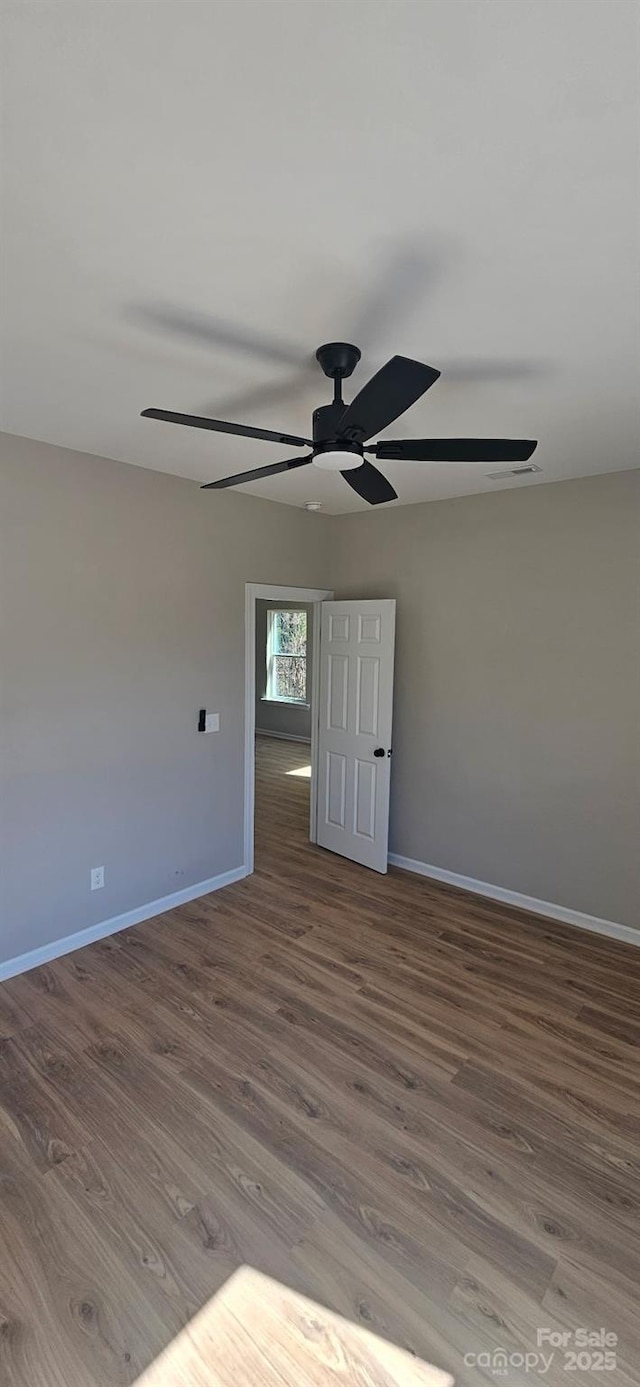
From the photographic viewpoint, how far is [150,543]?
3336 millimetres

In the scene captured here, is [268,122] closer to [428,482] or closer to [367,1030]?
[428,482]

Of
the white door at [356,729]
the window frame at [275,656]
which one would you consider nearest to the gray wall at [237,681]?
the white door at [356,729]

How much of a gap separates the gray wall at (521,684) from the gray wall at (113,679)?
1183 millimetres

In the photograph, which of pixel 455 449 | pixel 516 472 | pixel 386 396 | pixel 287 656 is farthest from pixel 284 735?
pixel 386 396

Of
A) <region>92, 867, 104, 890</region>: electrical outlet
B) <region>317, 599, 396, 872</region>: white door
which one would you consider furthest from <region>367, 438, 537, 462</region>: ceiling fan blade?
<region>92, 867, 104, 890</region>: electrical outlet

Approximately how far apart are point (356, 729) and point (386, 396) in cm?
300

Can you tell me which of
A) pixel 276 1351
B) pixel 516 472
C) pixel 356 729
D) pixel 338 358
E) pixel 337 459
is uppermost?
pixel 516 472

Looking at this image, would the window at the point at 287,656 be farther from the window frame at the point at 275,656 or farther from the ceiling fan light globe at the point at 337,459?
the ceiling fan light globe at the point at 337,459

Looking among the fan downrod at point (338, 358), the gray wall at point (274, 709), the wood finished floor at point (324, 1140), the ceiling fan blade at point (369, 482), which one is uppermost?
the fan downrod at point (338, 358)

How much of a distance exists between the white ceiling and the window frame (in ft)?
21.0

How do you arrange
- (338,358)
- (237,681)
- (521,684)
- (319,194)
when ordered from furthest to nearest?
(237,681) → (521,684) → (338,358) → (319,194)

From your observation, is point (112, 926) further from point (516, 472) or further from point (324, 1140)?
point (516, 472)

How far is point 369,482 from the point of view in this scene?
217 cm

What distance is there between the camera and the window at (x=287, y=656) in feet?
28.5
